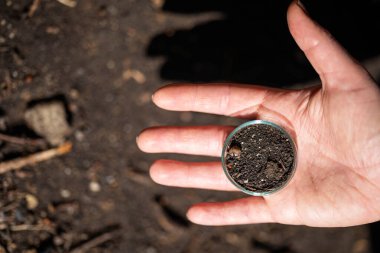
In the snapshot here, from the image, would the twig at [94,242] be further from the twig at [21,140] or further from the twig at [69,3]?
the twig at [69,3]

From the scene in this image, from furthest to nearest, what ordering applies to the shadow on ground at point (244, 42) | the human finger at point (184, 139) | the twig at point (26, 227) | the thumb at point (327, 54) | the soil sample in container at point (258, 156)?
the shadow on ground at point (244, 42)
the twig at point (26, 227)
the human finger at point (184, 139)
the soil sample in container at point (258, 156)
the thumb at point (327, 54)

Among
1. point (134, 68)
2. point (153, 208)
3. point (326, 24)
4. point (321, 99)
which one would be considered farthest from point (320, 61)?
point (153, 208)

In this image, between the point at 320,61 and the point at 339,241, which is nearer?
the point at 320,61

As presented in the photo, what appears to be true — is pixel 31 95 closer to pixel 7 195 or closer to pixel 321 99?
pixel 7 195

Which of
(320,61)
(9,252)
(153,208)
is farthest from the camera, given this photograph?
(153,208)

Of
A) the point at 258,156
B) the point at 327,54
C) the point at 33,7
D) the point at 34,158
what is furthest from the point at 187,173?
the point at 33,7

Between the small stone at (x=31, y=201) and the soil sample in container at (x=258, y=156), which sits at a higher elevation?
the soil sample in container at (x=258, y=156)

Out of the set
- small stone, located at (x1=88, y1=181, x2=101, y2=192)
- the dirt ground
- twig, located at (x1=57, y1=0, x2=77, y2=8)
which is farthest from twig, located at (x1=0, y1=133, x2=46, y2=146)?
twig, located at (x1=57, y1=0, x2=77, y2=8)

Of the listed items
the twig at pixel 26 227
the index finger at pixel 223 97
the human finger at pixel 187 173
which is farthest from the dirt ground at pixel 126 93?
the index finger at pixel 223 97
